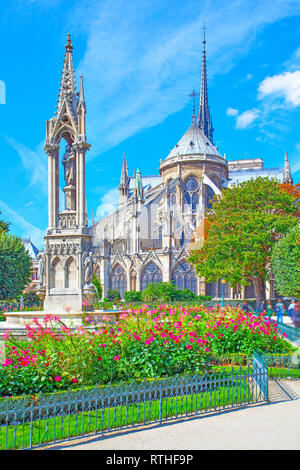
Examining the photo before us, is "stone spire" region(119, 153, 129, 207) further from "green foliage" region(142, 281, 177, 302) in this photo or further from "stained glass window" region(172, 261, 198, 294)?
"green foliage" region(142, 281, 177, 302)

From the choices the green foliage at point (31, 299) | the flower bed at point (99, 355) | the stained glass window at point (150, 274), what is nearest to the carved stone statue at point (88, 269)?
the flower bed at point (99, 355)

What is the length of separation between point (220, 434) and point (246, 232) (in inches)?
1019

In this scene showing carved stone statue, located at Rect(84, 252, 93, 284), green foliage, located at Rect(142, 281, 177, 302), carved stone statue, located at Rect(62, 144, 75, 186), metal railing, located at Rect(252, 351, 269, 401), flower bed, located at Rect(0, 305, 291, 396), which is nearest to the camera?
flower bed, located at Rect(0, 305, 291, 396)

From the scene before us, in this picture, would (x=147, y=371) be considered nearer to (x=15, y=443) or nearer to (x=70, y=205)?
(x=15, y=443)

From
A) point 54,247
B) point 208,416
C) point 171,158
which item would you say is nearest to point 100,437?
point 208,416

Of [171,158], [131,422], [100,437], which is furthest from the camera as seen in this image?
[171,158]

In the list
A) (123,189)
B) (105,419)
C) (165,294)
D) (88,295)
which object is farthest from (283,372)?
(123,189)

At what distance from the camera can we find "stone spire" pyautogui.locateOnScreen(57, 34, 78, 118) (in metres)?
16.1

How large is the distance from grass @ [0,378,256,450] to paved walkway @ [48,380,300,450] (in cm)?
21

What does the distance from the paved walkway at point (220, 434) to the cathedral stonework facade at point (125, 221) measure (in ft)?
26.3

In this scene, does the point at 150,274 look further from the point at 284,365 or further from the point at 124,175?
the point at 284,365

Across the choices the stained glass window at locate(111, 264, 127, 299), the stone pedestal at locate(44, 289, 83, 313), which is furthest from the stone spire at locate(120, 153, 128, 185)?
the stone pedestal at locate(44, 289, 83, 313)

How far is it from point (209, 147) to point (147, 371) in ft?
191
